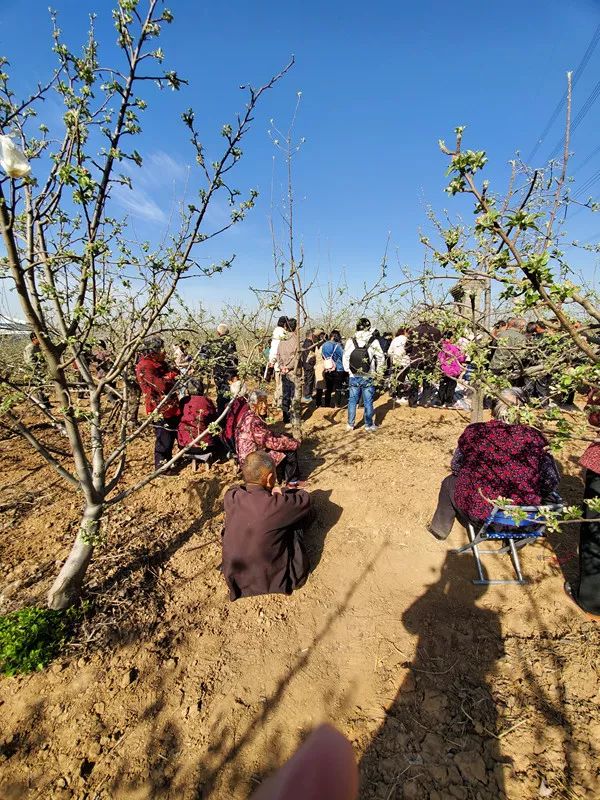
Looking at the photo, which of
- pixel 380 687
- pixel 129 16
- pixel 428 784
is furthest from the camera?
pixel 380 687

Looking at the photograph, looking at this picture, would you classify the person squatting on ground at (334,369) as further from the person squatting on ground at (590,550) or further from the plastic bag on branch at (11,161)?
the plastic bag on branch at (11,161)

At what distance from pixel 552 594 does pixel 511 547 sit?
1.39 ft

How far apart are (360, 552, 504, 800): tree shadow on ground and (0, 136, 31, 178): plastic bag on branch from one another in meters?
3.23

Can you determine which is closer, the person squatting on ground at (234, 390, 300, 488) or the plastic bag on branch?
the plastic bag on branch

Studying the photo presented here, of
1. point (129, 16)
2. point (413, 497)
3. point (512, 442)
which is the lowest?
point (413, 497)

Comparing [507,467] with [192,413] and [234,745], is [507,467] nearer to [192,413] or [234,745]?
[234,745]

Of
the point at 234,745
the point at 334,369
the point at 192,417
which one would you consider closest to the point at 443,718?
the point at 234,745

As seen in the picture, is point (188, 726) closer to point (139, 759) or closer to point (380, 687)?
point (139, 759)

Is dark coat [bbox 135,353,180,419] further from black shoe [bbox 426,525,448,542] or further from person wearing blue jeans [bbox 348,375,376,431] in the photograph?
black shoe [bbox 426,525,448,542]

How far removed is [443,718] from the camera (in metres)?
2.07

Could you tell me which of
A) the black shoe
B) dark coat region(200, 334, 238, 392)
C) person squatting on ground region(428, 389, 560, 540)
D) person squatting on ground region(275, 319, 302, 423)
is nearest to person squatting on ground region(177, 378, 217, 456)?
dark coat region(200, 334, 238, 392)

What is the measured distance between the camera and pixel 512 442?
9.29 feet

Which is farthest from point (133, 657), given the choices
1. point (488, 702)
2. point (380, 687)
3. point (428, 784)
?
point (488, 702)

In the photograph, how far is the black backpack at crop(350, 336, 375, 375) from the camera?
6387mm
